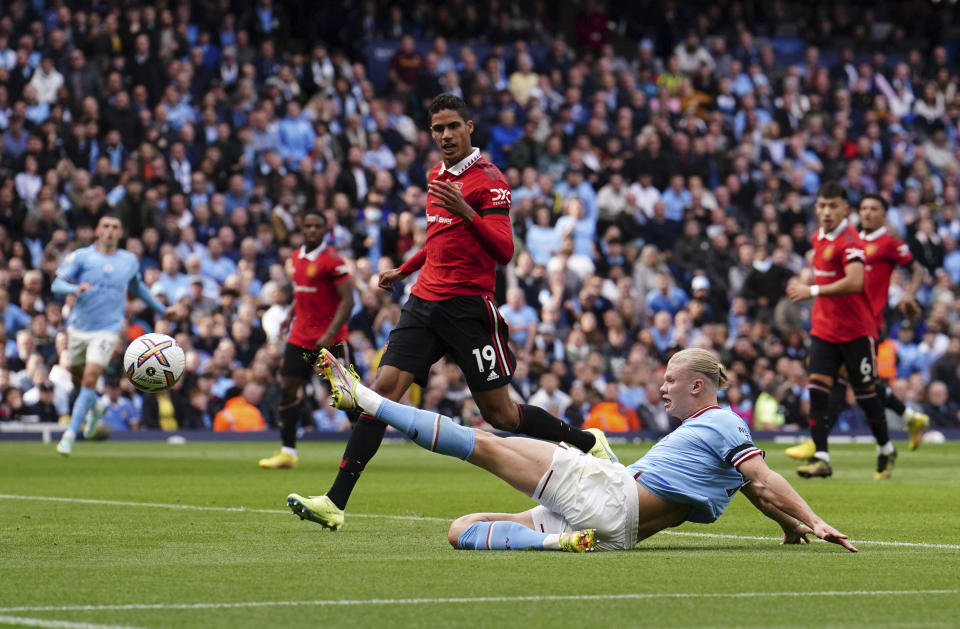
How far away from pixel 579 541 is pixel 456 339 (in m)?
2.25

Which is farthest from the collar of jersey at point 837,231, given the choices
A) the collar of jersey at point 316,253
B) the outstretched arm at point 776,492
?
the outstretched arm at point 776,492

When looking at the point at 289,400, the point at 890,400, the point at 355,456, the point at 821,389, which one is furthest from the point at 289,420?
the point at 355,456

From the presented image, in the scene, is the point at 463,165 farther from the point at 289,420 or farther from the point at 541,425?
the point at 289,420

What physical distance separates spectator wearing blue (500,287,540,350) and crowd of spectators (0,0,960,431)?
47 millimetres

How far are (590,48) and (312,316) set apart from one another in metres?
18.0

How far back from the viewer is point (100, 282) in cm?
1839

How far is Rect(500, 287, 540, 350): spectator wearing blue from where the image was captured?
25438 millimetres

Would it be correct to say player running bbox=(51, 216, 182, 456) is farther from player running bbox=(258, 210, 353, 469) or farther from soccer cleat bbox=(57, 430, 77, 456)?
player running bbox=(258, 210, 353, 469)

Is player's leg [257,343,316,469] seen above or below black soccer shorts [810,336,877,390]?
below

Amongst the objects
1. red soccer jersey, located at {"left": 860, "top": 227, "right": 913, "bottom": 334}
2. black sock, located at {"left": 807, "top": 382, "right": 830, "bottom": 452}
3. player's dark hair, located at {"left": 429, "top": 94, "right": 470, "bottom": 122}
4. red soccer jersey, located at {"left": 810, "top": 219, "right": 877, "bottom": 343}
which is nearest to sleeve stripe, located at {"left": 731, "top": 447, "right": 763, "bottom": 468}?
player's dark hair, located at {"left": 429, "top": 94, "right": 470, "bottom": 122}

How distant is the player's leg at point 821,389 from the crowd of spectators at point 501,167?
27.9ft

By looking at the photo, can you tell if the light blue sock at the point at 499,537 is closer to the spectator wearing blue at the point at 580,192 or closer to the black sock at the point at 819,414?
the black sock at the point at 819,414

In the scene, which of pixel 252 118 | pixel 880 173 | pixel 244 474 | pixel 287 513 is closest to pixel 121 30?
pixel 252 118

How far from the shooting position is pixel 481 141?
29000mm
